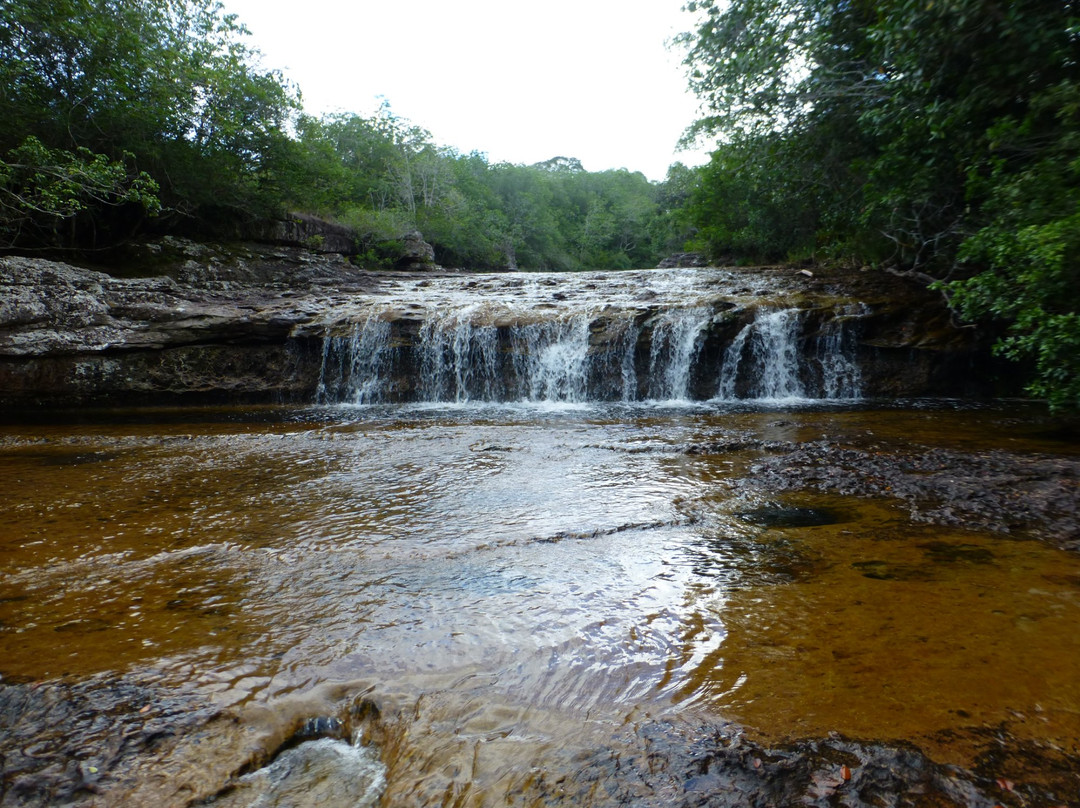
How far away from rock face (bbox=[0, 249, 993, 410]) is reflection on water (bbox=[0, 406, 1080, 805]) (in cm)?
610

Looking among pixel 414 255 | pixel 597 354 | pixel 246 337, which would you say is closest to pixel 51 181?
pixel 246 337

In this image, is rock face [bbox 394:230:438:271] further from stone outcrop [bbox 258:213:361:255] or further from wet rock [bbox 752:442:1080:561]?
wet rock [bbox 752:442:1080:561]

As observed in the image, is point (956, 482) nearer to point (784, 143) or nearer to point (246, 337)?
point (784, 143)

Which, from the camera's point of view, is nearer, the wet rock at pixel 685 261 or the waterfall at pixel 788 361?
the waterfall at pixel 788 361

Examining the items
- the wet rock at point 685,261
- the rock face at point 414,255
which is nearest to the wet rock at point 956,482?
the rock face at point 414,255

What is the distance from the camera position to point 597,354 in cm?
1148

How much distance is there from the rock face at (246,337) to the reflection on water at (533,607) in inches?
240

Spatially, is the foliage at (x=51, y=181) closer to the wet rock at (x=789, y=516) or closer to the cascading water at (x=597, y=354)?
the cascading water at (x=597, y=354)

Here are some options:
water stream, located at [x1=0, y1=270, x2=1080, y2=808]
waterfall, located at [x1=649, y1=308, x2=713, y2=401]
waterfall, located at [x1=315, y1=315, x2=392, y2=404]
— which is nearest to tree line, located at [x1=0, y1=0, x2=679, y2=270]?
waterfall, located at [x1=315, y1=315, x2=392, y2=404]

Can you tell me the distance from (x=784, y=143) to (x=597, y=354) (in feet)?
20.2

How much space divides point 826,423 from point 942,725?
675 cm

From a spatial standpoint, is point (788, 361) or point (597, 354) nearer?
point (788, 361)

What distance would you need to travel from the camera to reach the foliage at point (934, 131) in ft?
20.0

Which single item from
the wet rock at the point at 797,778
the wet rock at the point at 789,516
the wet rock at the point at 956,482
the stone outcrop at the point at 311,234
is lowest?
the wet rock at the point at 797,778
